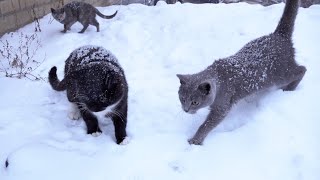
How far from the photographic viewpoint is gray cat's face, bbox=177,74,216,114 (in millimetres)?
3230

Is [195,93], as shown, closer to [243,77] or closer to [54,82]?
[243,77]

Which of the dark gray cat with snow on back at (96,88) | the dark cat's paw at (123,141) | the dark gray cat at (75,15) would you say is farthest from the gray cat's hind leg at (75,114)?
the dark gray cat at (75,15)

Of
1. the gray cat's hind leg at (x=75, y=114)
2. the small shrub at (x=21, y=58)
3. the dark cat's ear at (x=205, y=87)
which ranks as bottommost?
the small shrub at (x=21, y=58)

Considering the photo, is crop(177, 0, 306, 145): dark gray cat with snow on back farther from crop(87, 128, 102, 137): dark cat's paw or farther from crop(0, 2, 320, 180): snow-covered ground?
crop(87, 128, 102, 137): dark cat's paw

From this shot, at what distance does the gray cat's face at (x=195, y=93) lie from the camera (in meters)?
3.23

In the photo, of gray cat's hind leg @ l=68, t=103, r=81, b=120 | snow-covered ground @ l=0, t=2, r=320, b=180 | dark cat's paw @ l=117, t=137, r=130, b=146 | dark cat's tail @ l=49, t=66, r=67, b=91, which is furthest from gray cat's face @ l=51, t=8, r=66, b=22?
dark cat's paw @ l=117, t=137, r=130, b=146

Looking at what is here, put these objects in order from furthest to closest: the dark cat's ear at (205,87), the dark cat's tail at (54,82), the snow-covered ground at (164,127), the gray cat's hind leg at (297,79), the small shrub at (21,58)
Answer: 1. the small shrub at (21,58)
2. the gray cat's hind leg at (297,79)
3. the dark cat's tail at (54,82)
4. the dark cat's ear at (205,87)
5. the snow-covered ground at (164,127)

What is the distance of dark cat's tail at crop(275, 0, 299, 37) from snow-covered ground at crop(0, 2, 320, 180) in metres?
0.65

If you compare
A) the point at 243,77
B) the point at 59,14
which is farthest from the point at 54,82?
the point at 59,14

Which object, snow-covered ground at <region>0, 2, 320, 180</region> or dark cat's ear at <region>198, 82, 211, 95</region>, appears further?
dark cat's ear at <region>198, 82, 211, 95</region>

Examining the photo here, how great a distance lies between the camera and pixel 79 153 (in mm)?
3098

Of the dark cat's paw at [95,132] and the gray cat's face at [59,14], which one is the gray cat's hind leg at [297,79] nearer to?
the dark cat's paw at [95,132]

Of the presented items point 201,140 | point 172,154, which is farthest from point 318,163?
point 172,154

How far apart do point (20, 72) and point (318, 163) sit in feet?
11.2
